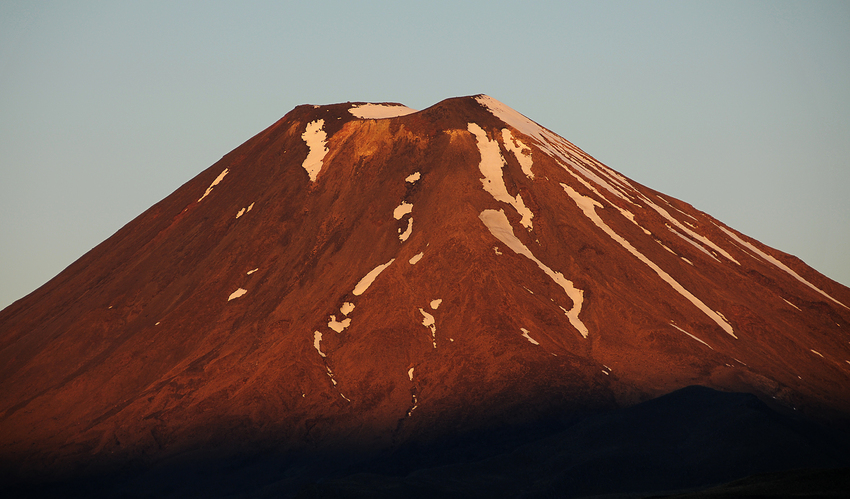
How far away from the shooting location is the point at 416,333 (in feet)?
342

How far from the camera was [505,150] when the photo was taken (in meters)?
129

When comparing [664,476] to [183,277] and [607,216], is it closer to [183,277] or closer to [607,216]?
[607,216]

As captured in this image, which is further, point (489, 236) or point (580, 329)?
point (489, 236)

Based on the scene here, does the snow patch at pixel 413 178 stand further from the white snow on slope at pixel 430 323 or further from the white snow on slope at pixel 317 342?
the white snow on slope at pixel 317 342

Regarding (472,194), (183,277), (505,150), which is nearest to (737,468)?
(472,194)

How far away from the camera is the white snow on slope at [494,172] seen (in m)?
121

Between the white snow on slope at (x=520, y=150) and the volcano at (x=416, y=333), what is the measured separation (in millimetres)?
371

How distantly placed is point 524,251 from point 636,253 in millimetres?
13695

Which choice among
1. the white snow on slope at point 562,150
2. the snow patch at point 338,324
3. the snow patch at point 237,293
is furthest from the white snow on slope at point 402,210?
the white snow on slope at point 562,150

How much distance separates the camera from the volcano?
89438mm

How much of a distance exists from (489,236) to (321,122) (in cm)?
3535

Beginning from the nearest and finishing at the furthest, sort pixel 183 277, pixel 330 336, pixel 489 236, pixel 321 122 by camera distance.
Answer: pixel 330 336
pixel 489 236
pixel 183 277
pixel 321 122

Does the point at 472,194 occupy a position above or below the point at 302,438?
above

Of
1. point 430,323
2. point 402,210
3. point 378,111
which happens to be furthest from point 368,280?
point 378,111
